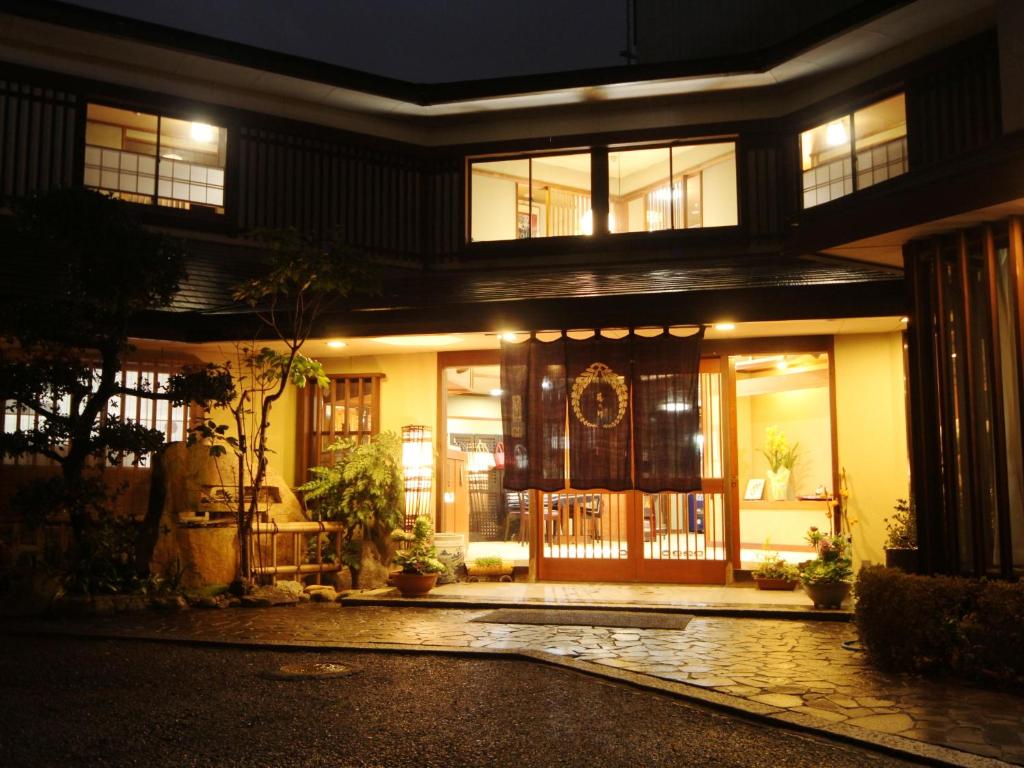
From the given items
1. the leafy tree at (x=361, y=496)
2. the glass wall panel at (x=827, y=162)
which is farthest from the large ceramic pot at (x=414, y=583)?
the glass wall panel at (x=827, y=162)

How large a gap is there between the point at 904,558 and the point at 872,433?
2.27m

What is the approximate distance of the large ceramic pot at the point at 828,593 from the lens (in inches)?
450

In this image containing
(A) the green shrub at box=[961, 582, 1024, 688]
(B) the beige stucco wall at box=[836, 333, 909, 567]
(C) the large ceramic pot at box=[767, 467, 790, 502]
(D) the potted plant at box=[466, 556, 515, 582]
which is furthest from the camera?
(C) the large ceramic pot at box=[767, 467, 790, 502]

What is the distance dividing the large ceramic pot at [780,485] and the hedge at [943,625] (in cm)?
1107

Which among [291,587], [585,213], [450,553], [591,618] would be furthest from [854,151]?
[291,587]

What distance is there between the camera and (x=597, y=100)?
631 inches

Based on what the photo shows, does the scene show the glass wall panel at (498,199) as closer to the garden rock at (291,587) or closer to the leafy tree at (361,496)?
the leafy tree at (361,496)

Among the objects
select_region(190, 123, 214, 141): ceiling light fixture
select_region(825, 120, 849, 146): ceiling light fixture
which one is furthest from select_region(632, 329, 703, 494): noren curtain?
select_region(190, 123, 214, 141): ceiling light fixture

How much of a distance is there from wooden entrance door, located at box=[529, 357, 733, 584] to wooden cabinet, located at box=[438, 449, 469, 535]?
1.84 metres

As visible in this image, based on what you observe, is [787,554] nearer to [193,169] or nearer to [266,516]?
[266,516]

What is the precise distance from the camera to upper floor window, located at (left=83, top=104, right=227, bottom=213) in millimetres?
17438

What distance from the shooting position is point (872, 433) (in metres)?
13.1

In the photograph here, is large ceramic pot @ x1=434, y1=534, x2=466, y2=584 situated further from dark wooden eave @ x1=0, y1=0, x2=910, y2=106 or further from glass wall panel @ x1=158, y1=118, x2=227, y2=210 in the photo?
glass wall panel @ x1=158, y1=118, x2=227, y2=210

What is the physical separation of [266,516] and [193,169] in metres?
8.23
